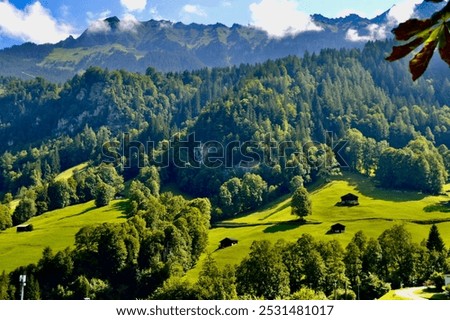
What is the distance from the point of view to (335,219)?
99000 mm

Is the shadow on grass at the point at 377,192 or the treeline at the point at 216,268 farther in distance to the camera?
the shadow on grass at the point at 377,192

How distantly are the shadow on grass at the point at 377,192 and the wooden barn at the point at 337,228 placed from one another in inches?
1038

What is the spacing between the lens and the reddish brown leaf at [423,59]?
235cm

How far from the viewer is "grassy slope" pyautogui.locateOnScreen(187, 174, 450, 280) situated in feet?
281

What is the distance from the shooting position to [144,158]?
559 feet

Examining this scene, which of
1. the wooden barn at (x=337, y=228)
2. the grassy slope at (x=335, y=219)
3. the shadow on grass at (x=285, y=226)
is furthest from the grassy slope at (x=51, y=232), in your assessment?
the wooden barn at (x=337, y=228)

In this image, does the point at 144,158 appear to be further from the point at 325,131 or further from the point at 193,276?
the point at 193,276

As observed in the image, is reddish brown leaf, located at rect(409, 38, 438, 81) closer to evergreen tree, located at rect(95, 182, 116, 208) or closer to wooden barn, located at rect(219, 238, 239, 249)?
wooden barn, located at rect(219, 238, 239, 249)

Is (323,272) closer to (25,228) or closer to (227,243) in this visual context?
(227,243)

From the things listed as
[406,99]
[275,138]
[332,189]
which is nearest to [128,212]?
[332,189]

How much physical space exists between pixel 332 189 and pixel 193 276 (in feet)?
189

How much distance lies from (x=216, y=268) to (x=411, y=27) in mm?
57881

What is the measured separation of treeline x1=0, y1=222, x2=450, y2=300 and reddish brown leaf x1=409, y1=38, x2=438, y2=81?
137ft

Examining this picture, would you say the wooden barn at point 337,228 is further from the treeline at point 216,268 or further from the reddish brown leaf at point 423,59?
the reddish brown leaf at point 423,59
